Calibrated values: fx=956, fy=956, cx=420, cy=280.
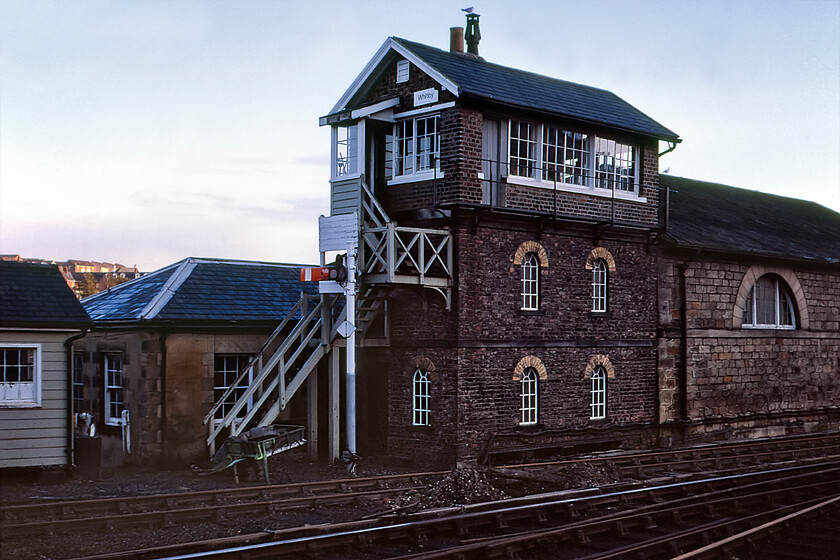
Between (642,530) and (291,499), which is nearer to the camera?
(642,530)

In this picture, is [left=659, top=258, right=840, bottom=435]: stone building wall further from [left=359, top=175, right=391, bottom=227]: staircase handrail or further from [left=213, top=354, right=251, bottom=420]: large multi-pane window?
[left=213, top=354, right=251, bottom=420]: large multi-pane window

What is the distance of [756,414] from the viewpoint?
27.0 metres

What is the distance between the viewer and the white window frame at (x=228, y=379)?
2184 centimetres

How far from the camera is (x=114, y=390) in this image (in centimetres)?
2212

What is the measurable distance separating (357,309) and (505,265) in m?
3.36

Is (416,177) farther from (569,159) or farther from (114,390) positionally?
(114,390)

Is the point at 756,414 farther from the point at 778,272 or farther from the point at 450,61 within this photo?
the point at 450,61

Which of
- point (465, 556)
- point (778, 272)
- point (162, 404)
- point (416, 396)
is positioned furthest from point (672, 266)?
point (465, 556)

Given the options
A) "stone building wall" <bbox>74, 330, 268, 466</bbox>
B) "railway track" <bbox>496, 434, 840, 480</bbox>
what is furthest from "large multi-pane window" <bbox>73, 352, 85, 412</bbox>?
"railway track" <bbox>496, 434, 840, 480</bbox>

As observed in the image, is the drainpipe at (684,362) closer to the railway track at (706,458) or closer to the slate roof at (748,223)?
the railway track at (706,458)

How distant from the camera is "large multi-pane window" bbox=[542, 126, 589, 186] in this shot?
71.5 ft

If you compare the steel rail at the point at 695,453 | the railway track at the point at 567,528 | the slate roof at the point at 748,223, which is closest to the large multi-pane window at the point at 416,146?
the steel rail at the point at 695,453

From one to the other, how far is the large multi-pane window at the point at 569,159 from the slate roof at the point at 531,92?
1.67 ft

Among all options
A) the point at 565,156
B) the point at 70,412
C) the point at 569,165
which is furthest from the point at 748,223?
the point at 70,412
